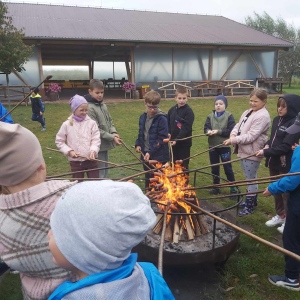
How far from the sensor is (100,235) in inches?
38.3

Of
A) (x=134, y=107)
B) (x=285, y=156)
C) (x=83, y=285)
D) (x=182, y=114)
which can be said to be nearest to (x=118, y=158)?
(x=182, y=114)

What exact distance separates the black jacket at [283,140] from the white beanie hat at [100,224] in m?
2.87

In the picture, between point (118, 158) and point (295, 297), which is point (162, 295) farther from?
point (118, 158)

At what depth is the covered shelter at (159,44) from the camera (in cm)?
1555

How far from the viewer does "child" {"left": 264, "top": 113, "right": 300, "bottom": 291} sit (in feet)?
8.09

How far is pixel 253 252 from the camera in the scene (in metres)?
3.24

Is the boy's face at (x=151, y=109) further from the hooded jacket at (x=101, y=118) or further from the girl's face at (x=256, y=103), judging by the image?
the girl's face at (x=256, y=103)

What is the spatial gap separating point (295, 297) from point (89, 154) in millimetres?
2893

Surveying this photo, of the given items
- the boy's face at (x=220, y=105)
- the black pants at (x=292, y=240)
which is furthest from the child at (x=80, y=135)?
the black pants at (x=292, y=240)

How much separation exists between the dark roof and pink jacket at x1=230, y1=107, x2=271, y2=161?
1352 cm

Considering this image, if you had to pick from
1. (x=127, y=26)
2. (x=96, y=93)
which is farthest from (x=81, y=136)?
(x=127, y=26)

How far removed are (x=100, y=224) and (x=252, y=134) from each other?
10.9ft

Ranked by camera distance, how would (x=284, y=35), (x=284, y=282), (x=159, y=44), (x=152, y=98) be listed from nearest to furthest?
1. (x=284, y=282)
2. (x=152, y=98)
3. (x=159, y=44)
4. (x=284, y=35)

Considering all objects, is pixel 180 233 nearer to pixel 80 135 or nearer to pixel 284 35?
pixel 80 135
